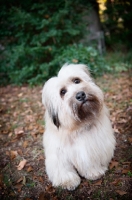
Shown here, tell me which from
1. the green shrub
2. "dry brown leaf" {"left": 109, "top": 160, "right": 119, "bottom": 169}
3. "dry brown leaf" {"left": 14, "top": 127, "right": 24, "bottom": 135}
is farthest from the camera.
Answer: the green shrub

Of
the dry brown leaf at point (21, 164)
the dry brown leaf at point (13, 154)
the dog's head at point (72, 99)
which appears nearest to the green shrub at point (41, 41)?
the dry brown leaf at point (13, 154)

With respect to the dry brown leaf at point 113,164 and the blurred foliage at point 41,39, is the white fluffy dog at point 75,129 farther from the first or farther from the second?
the blurred foliage at point 41,39

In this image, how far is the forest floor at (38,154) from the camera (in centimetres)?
279

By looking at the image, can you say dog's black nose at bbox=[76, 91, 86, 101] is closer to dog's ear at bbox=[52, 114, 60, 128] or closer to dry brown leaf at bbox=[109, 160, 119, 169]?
dog's ear at bbox=[52, 114, 60, 128]

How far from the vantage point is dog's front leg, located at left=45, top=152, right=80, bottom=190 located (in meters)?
2.78

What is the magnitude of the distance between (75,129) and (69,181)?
0.80m

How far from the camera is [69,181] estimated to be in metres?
2.78

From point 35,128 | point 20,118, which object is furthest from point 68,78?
point 20,118

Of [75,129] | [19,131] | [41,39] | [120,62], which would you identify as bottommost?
[120,62]

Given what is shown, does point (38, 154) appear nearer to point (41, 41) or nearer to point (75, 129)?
point (75, 129)

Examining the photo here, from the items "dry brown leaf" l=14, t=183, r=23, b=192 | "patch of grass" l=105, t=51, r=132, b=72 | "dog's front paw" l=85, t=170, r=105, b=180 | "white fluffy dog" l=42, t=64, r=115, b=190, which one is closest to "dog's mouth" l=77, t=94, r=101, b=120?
"white fluffy dog" l=42, t=64, r=115, b=190

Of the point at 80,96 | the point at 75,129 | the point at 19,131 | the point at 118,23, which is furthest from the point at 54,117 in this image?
the point at 118,23

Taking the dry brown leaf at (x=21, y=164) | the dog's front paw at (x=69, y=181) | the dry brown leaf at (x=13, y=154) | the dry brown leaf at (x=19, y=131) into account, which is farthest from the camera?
the dry brown leaf at (x=19, y=131)

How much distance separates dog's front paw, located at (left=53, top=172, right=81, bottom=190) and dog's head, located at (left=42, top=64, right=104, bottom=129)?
0.80m
